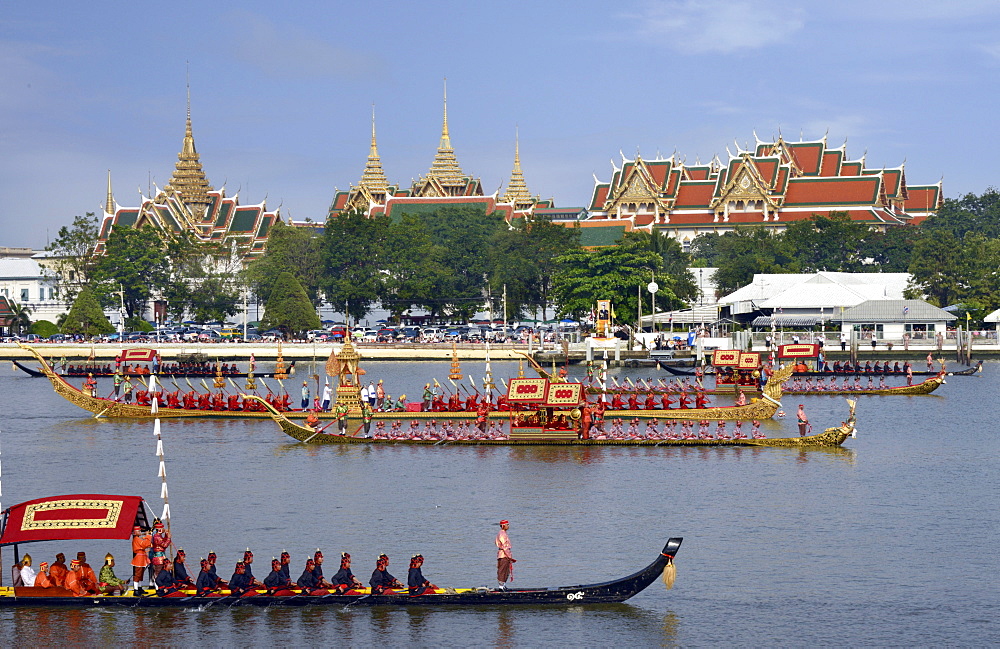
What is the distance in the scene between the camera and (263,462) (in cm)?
4506

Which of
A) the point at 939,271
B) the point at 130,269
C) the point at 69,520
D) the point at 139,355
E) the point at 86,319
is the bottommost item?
the point at 69,520

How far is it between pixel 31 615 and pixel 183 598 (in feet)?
9.09

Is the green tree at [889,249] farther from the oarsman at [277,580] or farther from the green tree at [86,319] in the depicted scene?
the oarsman at [277,580]

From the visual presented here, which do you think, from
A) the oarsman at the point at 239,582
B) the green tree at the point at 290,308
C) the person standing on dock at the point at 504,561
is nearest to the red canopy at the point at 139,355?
the green tree at the point at 290,308

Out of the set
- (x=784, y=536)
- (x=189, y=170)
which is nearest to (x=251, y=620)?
(x=784, y=536)

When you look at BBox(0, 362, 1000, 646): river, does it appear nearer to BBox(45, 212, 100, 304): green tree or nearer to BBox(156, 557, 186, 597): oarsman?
BBox(156, 557, 186, 597): oarsman

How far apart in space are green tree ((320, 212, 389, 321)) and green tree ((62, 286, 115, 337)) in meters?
16.3

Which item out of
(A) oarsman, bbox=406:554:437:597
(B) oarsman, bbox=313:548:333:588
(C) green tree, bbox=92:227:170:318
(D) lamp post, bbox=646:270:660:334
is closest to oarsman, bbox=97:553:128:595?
(B) oarsman, bbox=313:548:333:588

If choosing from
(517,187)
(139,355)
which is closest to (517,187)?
(517,187)

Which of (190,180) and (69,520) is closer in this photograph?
(69,520)

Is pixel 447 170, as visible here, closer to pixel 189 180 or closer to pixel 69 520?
pixel 189 180

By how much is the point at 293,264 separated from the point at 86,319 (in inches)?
627

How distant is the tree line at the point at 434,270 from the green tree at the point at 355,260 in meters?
0.10

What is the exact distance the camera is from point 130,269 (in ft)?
347
